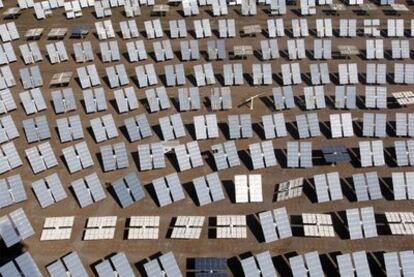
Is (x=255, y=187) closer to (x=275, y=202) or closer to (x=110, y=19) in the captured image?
(x=275, y=202)

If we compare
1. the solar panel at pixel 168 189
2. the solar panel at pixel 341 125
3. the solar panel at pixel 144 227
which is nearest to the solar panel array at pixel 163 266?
the solar panel at pixel 144 227

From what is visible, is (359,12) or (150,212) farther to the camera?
(359,12)

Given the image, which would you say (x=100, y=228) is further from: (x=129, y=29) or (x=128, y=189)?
(x=129, y=29)

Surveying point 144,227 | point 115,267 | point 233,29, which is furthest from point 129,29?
point 115,267

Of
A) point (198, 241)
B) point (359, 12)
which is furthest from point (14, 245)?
point (359, 12)

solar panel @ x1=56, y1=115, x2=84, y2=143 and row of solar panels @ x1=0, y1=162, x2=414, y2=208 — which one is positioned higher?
solar panel @ x1=56, y1=115, x2=84, y2=143

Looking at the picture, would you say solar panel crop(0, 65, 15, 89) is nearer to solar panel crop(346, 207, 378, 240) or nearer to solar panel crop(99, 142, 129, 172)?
solar panel crop(99, 142, 129, 172)

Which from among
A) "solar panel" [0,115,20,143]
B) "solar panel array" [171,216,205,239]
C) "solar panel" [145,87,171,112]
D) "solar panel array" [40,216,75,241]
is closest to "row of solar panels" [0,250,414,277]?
"solar panel array" [171,216,205,239]
